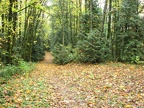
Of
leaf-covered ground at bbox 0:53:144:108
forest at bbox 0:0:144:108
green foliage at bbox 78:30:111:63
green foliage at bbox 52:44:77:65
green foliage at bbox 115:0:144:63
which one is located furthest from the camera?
green foliage at bbox 52:44:77:65

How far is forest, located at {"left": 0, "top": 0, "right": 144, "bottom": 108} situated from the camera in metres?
7.50

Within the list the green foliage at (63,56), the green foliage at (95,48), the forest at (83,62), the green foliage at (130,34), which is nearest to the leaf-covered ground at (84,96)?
the forest at (83,62)

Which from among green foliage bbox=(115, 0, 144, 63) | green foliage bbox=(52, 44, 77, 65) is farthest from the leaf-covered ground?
green foliage bbox=(52, 44, 77, 65)

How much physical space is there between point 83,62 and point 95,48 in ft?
7.94

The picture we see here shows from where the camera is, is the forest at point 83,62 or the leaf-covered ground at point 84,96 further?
the forest at point 83,62

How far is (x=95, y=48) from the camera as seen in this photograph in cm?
1778

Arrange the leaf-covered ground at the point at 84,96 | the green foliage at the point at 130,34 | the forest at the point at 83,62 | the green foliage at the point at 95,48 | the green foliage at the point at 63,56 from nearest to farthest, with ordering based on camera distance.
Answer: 1. the leaf-covered ground at the point at 84,96
2. the forest at the point at 83,62
3. the green foliage at the point at 130,34
4. the green foliage at the point at 95,48
5. the green foliage at the point at 63,56

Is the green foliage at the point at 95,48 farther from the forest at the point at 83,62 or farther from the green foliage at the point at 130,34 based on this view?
the green foliage at the point at 130,34

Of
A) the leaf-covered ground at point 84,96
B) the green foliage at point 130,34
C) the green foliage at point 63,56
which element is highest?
the green foliage at point 130,34

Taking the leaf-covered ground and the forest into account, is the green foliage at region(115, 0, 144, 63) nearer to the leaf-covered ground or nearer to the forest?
the forest

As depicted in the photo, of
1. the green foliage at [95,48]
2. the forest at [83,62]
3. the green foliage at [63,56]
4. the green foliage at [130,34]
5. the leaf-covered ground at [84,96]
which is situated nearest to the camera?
the leaf-covered ground at [84,96]

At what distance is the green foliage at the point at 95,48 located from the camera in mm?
17703

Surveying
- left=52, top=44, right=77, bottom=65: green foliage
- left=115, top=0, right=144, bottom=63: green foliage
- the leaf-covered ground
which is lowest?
the leaf-covered ground

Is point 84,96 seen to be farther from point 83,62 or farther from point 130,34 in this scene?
point 83,62
